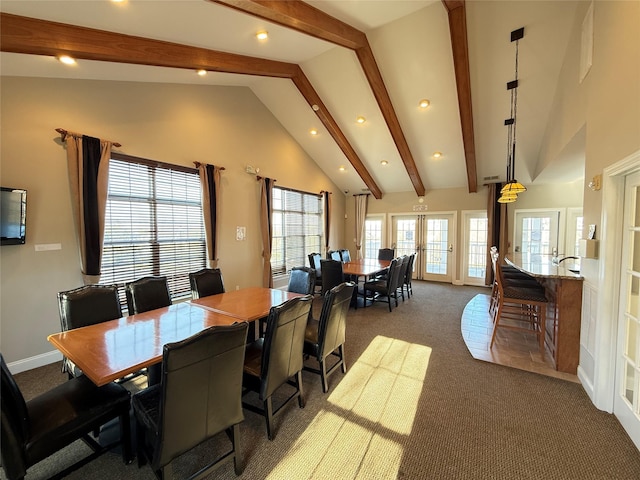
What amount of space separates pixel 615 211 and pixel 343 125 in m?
4.37

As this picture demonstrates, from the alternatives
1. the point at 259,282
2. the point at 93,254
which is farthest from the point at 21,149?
the point at 259,282

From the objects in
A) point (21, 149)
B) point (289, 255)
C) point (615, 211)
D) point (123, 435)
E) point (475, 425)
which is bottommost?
point (475, 425)

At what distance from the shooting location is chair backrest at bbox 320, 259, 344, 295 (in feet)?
15.5

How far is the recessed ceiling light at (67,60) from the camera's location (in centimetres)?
245

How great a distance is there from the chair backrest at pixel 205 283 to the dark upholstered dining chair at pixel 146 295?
0.30m

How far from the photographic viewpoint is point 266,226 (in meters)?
5.31

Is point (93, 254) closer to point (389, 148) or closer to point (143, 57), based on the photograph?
point (143, 57)

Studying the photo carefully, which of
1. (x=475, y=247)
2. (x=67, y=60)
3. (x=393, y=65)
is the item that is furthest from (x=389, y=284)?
(x=67, y=60)

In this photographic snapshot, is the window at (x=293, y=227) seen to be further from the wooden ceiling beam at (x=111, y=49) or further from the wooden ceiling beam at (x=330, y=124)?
the wooden ceiling beam at (x=111, y=49)

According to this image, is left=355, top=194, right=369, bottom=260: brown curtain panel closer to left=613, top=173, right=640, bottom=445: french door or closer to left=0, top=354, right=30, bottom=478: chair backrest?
left=613, top=173, right=640, bottom=445: french door

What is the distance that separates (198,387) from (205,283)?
6.44 ft

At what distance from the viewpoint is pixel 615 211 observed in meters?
2.06

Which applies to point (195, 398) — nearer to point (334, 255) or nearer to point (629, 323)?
point (629, 323)

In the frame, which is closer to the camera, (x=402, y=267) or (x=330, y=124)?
(x=402, y=267)
